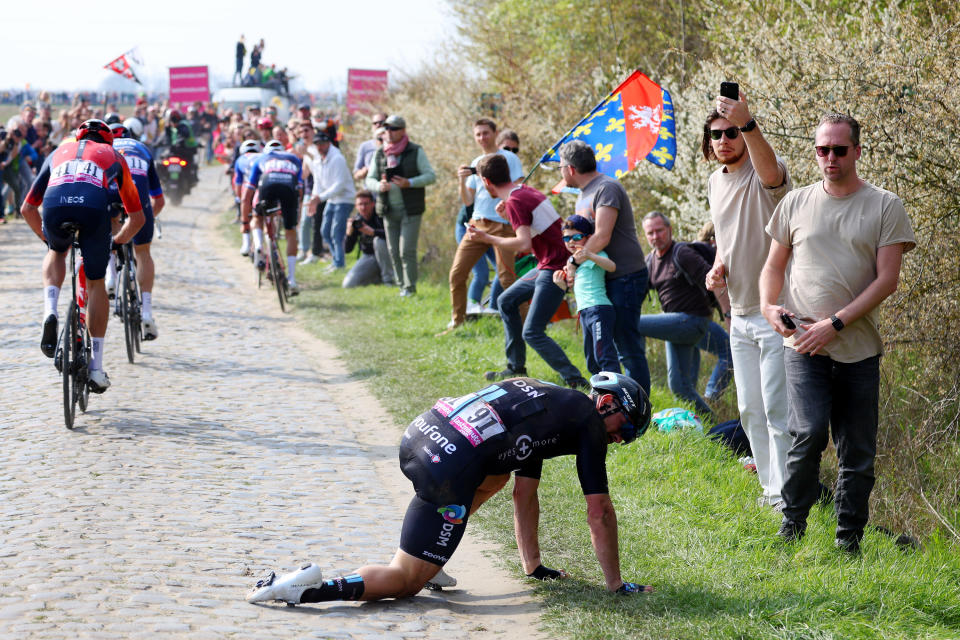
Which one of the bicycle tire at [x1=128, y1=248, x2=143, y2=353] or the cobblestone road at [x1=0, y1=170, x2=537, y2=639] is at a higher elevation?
the bicycle tire at [x1=128, y1=248, x2=143, y2=353]

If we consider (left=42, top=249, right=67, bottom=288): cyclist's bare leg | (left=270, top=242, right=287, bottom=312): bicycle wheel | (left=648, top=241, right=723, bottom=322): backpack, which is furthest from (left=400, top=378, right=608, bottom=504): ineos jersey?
(left=270, top=242, right=287, bottom=312): bicycle wheel

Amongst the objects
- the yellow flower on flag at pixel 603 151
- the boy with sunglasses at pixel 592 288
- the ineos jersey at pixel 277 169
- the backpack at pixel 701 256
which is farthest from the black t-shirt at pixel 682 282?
the ineos jersey at pixel 277 169

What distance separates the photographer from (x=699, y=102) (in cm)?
1355

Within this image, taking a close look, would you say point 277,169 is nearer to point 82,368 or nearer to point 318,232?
point 318,232

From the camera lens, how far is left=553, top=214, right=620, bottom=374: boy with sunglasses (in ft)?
28.5

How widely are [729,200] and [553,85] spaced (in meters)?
13.9

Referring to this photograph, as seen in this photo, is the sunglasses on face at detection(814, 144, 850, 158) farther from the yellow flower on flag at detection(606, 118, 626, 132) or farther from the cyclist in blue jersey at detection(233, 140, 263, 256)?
the cyclist in blue jersey at detection(233, 140, 263, 256)

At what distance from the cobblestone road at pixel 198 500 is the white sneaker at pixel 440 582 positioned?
3.2 inches

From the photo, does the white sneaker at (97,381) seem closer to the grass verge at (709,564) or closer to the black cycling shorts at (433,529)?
the grass verge at (709,564)

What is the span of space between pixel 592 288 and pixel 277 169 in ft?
25.5

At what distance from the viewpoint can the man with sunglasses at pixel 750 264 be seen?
6406mm

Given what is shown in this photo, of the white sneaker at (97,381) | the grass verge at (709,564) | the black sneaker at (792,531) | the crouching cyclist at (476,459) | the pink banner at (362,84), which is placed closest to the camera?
the grass verge at (709,564)

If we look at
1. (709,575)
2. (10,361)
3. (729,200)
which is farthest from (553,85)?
(709,575)

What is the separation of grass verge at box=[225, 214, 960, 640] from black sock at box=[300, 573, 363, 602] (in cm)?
89
